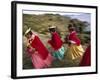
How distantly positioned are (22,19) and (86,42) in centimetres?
60

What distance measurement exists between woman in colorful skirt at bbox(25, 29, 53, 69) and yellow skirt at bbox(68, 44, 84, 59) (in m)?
0.20

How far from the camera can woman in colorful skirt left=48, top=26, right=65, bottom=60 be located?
76.9 inches

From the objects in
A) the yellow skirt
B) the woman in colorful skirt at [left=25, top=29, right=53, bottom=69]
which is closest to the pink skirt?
the woman in colorful skirt at [left=25, top=29, right=53, bottom=69]

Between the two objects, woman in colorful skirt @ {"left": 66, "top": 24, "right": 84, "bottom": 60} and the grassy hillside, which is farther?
woman in colorful skirt @ {"left": 66, "top": 24, "right": 84, "bottom": 60}

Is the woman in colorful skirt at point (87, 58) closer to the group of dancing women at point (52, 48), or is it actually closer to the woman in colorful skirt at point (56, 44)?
the group of dancing women at point (52, 48)

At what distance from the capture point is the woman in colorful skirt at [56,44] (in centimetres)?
195

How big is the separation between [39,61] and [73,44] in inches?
13.0

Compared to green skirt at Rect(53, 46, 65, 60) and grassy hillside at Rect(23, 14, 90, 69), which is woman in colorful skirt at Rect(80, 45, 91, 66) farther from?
green skirt at Rect(53, 46, 65, 60)

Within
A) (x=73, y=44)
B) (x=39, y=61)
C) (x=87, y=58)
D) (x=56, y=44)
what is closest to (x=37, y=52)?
(x=39, y=61)

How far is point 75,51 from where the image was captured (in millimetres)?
2039

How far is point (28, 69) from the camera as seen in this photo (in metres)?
1.87

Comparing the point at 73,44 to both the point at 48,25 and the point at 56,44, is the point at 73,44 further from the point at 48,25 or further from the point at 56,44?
the point at 48,25

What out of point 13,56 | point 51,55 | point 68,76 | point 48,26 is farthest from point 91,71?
point 13,56
